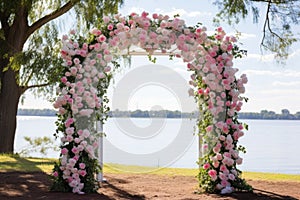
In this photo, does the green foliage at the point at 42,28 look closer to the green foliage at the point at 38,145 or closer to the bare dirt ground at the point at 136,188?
the green foliage at the point at 38,145

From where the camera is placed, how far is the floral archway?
5.74m

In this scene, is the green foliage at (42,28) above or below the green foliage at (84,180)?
above

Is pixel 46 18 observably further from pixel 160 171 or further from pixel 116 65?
pixel 116 65

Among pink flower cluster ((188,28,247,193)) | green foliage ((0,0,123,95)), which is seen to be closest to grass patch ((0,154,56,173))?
green foliage ((0,0,123,95))

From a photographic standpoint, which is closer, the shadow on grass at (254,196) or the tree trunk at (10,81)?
the shadow on grass at (254,196)

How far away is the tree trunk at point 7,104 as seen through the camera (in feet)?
39.6

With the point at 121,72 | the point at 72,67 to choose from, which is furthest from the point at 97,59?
the point at 121,72

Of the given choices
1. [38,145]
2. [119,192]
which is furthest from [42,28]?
[119,192]

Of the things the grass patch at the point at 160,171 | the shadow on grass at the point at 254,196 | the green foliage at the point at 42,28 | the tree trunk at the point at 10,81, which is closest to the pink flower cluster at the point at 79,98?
the shadow on grass at the point at 254,196

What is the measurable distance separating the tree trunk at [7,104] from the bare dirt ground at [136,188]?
489 cm

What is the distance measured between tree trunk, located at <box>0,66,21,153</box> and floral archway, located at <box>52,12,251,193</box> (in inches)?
257

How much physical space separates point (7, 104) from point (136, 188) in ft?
22.2

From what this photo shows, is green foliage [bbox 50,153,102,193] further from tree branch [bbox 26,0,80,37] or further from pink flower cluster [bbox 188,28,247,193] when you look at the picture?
tree branch [bbox 26,0,80,37]

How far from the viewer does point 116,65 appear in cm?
607
